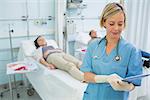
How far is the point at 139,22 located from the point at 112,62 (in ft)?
3.40

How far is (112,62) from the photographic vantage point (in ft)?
4.19

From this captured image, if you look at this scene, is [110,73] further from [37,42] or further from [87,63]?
[37,42]

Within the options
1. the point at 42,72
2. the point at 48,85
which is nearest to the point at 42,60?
the point at 42,72

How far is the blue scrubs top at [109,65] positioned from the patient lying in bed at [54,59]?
3.44ft

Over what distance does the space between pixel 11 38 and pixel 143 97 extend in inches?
92.8

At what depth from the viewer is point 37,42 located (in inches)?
136

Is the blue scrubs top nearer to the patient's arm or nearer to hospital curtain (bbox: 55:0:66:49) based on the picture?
the patient's arm

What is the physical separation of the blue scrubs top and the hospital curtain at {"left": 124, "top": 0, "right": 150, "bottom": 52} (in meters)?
0.91

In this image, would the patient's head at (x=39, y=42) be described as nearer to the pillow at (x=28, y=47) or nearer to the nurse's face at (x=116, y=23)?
the pillow at (x=28, y=47)

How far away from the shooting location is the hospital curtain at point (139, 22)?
6.89ft

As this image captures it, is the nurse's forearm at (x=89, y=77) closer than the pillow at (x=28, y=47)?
Yes

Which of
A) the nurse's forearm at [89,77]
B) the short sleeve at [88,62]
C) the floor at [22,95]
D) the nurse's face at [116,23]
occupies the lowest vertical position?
the floor at [22,95]

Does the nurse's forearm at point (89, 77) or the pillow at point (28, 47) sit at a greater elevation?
the nurse's forearm at point (89, 77)

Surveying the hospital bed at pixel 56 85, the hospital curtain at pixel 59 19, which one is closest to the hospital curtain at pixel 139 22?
the hospital bed at pixel 56 85
